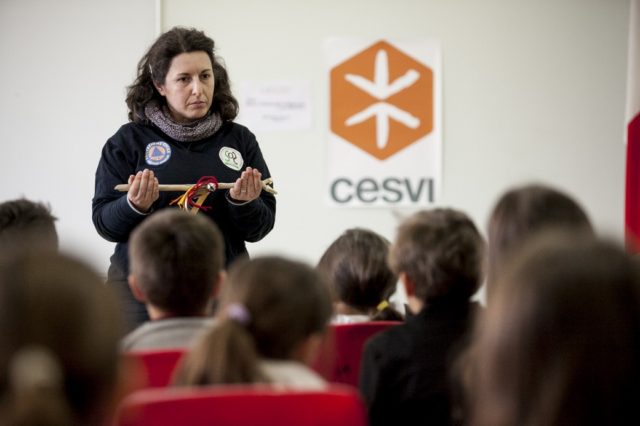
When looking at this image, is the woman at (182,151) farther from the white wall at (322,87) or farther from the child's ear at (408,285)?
the white wall at (322,87)

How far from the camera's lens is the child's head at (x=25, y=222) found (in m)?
2.37

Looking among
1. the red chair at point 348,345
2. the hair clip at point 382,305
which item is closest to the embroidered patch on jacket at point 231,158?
the hair clip at point 382,305

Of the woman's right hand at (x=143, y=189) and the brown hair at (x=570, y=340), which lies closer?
the brown hair at (x=570, y=340)

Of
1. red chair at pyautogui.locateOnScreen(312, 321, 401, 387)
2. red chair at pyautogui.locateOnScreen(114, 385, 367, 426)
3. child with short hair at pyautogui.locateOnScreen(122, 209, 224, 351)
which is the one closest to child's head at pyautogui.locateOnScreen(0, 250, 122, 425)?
red chair at pyautogui.locateOnScreen(114, 385, 367, 426)

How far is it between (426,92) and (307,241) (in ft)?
3.39

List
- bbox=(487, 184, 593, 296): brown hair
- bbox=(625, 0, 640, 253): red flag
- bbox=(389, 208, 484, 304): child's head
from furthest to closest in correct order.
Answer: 1. bbox=(625, 0, 640, 253): red flag
2. bbox=(389, 208, 484, 304): child's head
3. bbox=(487, 184, 593, 296): brown hair

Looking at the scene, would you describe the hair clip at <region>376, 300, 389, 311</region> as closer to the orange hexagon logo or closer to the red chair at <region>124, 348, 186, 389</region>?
the red chair at <region>124, 348, 186, 389</region>

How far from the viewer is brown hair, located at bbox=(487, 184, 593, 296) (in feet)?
6.13

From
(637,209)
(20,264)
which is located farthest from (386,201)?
(20,264)

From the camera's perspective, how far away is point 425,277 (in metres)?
2.05

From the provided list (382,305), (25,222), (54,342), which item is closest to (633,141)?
(382,305)

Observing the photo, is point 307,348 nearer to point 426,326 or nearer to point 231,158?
point 426,326

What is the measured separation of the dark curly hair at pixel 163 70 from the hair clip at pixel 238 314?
5.34 feet

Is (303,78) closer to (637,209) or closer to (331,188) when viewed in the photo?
(331,188)
